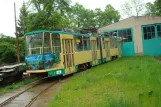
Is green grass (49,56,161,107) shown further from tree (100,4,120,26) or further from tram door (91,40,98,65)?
tree (100,4,120,26)

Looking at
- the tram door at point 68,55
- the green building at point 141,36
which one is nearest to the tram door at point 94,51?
the tram door at point 68,55

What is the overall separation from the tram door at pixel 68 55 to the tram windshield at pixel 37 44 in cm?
159

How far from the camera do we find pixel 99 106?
8555 mm

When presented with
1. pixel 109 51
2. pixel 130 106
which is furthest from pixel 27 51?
pixel 109 51

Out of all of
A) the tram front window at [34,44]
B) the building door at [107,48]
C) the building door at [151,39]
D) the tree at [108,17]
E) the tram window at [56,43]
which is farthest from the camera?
the tree at [108,17]

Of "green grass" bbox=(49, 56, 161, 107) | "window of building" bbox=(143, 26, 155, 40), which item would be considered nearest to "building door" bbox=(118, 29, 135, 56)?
"window of building" bbox=(143, 26, 155, 40)

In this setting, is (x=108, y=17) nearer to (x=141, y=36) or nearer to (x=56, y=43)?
(x=141, y=36)

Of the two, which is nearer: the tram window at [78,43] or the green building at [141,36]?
the tram window at [78,43]

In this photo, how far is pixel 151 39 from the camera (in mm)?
39688

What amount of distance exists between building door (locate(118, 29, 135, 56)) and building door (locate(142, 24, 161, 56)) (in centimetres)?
180

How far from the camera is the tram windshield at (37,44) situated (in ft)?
54.3

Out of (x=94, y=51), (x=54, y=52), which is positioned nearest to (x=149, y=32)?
(x=94, y=51)

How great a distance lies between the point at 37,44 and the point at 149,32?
2610cm

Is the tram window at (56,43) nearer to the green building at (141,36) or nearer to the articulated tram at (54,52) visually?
the articulated tram at (54,52)
